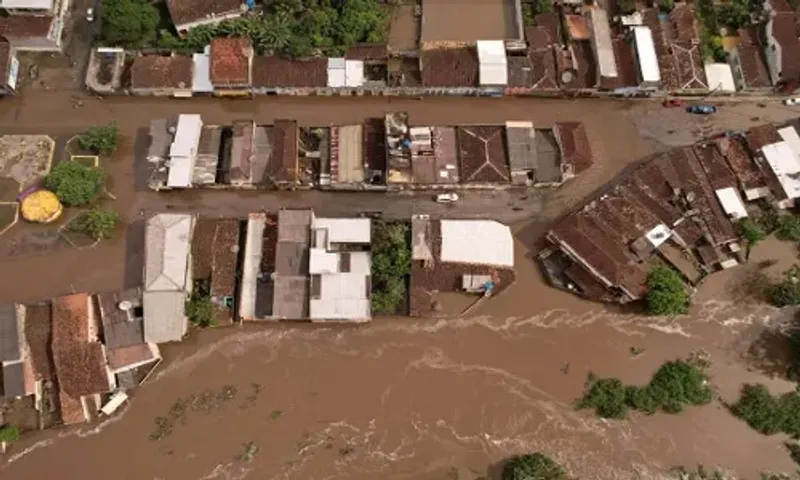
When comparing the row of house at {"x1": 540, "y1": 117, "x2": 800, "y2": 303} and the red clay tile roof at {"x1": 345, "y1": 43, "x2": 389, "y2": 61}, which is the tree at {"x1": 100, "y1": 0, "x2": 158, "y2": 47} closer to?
the red clay tile roof at {"x1": 345, "y1": 43, "x2": 389, "y2": 61}

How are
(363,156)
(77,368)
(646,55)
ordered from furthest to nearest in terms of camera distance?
(646,55) → (363,156) → (77,368)

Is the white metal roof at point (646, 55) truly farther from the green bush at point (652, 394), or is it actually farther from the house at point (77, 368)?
the house at point (77, 368)

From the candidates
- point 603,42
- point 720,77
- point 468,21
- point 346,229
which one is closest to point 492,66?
point 468,21

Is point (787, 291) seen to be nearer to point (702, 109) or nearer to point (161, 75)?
point (702, 109)

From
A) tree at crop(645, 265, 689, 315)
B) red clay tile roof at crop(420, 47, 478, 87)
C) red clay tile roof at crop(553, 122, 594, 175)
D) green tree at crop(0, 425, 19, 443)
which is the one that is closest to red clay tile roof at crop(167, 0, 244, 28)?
red clay tile roof at crop(420, 47, 478, 87)

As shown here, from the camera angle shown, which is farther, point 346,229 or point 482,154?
point 482,154

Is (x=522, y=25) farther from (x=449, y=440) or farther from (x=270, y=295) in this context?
(x=449, y=440)
